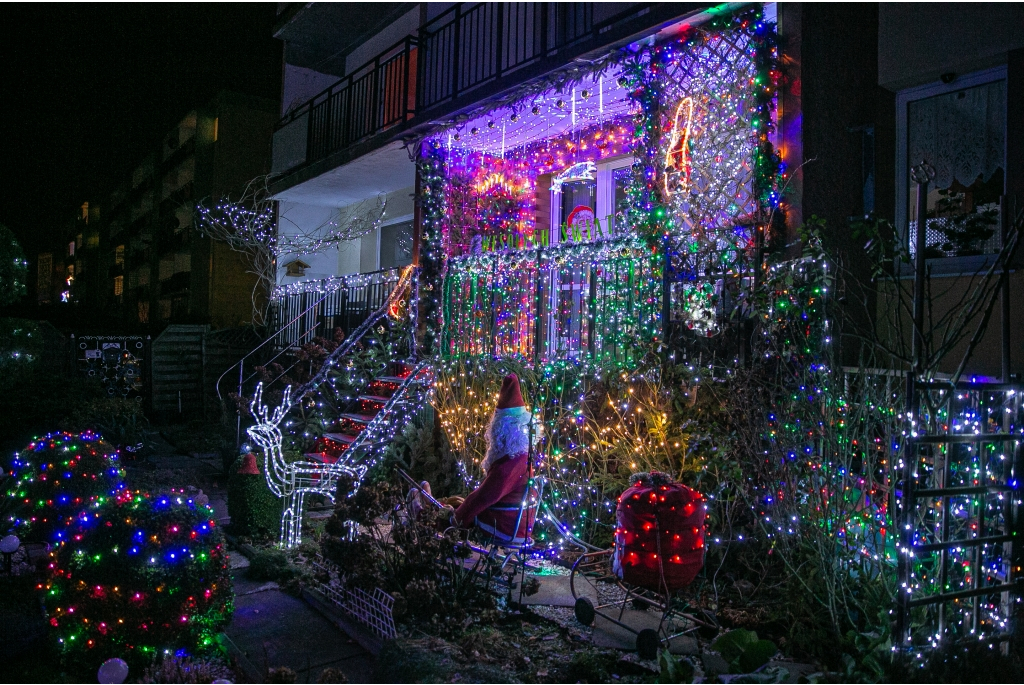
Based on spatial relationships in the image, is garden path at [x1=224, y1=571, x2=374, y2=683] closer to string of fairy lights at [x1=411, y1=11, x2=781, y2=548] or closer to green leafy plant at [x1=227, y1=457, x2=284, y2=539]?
green leafy plant at [x1=227, y1=457, x2=284, y2=539]

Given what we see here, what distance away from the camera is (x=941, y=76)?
20.9ft

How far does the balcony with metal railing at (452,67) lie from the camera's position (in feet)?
24.7

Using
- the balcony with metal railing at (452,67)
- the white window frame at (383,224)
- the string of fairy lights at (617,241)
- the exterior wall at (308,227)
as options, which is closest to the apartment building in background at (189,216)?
the exterior wall at (308,227)

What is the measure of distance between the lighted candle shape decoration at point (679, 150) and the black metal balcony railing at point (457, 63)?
88 cm

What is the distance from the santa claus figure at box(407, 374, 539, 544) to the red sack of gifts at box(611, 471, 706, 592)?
1417 mm

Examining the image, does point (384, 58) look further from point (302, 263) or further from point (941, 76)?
point (941, 76)

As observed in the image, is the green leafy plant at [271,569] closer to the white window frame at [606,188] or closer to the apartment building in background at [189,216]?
the white window frame at [606,188]

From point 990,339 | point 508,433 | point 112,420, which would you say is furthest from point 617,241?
point 112,420

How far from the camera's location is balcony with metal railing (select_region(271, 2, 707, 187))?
7.54 meters

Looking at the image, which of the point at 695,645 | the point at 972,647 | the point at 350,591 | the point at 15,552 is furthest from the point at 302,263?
the point at 972,647

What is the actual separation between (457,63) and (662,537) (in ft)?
26.6

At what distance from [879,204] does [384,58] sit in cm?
1075

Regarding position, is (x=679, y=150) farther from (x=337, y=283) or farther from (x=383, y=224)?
(x=383, y=224)

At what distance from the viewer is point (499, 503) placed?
18.0 feet
